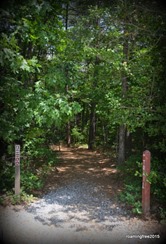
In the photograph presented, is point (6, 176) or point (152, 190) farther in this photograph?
point (6, 176)

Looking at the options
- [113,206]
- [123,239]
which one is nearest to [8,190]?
[113,206]

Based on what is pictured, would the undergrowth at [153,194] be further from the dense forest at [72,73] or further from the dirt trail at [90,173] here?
the dirt trail at [90,173]

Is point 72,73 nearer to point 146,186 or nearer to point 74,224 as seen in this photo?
point 146,186

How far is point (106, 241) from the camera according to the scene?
3.94 metres

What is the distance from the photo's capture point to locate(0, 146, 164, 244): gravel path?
402 centimetres

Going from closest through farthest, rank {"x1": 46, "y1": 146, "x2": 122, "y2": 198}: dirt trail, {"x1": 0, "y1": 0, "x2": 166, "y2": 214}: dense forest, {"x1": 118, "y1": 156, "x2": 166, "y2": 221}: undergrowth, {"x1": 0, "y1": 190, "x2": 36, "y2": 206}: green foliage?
{"x1": 0, "y1": 0, "x2": 166, "y2": 214}: dense forest
{"x1": 118, "y1": 156, "x2": 166, "y2": 221}: undergrowth
{"x1": 0, "y1": 190, "x2": 36, "y2": 206}: green foliage
{"x1": 46, "y1": 146, "x2": 122, "y2": 198}: dirt trail

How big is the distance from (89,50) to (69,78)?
141 centimetres

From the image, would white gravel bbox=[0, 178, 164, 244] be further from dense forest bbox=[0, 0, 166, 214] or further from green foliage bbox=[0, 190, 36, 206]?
dense forest bbox=[0, 0, 166, 214]

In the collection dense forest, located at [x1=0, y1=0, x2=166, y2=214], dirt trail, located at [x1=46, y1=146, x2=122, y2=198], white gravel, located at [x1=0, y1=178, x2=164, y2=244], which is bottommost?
white gravel, located at [x1=0, y1=178, x2=164, y2=244]

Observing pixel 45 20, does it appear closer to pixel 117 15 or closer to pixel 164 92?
pixel 117 15

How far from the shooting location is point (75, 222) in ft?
14.8

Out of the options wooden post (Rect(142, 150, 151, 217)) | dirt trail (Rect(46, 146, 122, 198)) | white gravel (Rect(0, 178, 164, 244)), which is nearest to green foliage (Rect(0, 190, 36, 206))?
white gravel (Rect(0, 178, 164, 244))

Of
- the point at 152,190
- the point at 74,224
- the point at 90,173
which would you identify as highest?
the point at 152,190

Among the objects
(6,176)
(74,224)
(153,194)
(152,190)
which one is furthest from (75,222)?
(6,176)
